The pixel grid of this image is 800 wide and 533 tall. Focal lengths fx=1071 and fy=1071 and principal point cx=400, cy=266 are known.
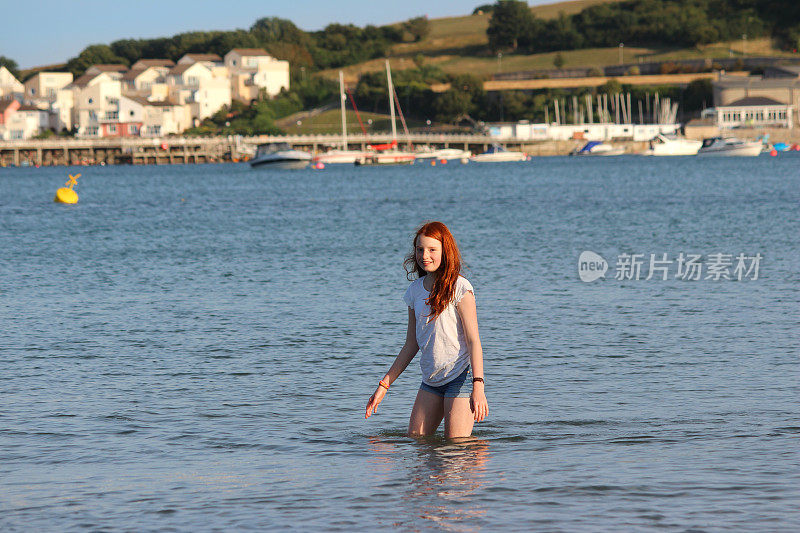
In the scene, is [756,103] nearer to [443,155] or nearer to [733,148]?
[733,148]

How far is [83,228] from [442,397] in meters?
43.3

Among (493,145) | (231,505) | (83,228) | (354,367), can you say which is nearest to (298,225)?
(83,228)

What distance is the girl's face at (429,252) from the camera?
332 inches

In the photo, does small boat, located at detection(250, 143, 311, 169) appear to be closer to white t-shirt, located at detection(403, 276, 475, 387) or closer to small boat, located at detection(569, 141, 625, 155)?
small boat, located at detection(569, 141, 625, 155)

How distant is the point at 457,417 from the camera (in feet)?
30.3

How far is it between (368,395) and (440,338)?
4764 mm

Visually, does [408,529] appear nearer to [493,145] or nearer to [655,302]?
[655,302]

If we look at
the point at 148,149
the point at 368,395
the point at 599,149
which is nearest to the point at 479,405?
the point at 368,395

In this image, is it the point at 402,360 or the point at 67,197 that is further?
the point at 67,197

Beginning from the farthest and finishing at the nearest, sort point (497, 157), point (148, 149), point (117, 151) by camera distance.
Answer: point (148, 149) < point (117, 151) < point (497, 157)

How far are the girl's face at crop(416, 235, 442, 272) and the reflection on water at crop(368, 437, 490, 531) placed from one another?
191 cm

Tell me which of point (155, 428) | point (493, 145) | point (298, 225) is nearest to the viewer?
point (155, 428)

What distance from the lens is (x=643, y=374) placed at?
47.4 feet

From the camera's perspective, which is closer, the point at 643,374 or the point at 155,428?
the point at 155,428
